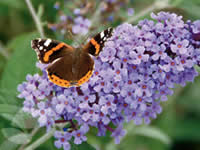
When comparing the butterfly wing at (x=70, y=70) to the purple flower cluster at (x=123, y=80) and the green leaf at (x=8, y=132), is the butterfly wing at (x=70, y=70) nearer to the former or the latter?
the purple flower cluster at (x=123, y=80)

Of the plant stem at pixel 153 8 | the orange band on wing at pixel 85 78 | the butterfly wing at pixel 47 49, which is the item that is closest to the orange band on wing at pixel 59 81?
the orange band on wing at pixel 85 78

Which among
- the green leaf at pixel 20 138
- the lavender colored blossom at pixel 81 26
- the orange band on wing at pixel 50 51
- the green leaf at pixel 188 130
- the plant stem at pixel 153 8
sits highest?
the plant stem at pixel 153 8

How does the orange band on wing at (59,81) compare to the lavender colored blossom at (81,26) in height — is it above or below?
below

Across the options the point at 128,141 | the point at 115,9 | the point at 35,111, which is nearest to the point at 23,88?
the point at 35,111

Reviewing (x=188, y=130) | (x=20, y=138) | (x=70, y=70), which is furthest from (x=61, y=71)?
(x=188, y=130)

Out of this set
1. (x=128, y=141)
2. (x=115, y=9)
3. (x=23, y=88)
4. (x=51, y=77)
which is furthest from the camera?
(x=128, y=141)

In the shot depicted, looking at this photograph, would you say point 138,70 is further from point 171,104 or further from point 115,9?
point 171,104

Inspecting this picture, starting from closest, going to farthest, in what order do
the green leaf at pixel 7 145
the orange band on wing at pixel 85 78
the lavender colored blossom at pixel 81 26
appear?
1. the orange band on wing at pixel 85 78
2. the green leaf at pixel 7 145
3. the lavender colored blossom at pixel 81 26

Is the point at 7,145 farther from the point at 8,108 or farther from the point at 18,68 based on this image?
the point at 18,68
